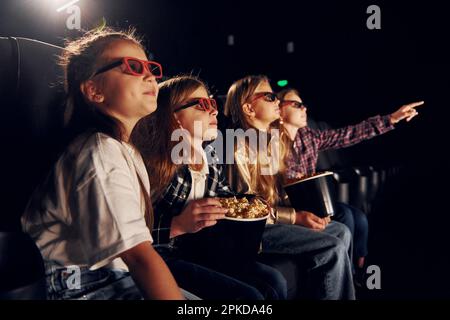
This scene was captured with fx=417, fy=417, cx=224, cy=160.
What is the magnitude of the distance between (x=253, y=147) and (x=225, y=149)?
0.33 ft

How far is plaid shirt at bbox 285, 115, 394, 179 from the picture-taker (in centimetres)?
173

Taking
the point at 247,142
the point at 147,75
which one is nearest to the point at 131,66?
the point at 147,75

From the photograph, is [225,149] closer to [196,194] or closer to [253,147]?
[253,147]

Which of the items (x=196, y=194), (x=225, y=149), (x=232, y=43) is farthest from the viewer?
(x=232, y=43)

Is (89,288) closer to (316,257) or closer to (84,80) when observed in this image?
(84,80)

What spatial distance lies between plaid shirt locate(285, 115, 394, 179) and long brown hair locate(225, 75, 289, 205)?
9.2 inches

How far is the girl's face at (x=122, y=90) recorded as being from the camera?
79 cm

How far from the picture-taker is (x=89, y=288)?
0.68m

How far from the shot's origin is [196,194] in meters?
1.01

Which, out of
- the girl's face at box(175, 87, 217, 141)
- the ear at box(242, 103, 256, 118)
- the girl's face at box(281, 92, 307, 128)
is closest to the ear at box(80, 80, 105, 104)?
the girl's face at box(175, 87, 217, 141)

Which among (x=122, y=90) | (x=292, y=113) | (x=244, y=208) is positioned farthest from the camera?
(x=292, y=113)

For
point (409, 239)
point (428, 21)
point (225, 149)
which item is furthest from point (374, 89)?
point (225, 149)

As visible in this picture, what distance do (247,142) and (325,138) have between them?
0.62 meters
